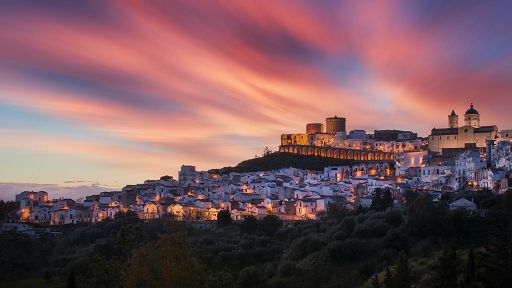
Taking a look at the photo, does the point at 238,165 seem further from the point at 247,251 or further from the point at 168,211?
the point at 247,251

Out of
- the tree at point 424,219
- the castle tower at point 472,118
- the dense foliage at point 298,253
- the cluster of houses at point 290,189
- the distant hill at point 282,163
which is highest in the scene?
the castle tower at point 472,118

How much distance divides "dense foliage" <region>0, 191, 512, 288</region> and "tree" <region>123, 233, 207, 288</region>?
1.1 inches

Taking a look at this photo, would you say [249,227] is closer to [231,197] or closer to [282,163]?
[231,197]

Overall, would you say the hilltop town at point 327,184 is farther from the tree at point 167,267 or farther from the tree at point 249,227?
the tree at point 167,267

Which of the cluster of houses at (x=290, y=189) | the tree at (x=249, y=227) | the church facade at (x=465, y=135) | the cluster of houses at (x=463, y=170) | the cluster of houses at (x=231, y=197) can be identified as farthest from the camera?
the church facade at (x=465, y=135)

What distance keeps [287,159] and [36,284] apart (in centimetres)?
8037

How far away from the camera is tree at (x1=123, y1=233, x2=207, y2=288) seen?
695 inches

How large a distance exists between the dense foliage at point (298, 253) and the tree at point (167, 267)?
0.03 m

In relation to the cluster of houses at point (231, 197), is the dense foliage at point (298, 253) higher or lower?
lower

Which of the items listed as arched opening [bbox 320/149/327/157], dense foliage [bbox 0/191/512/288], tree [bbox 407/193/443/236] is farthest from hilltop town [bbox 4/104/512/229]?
tree [bbox 407/193/443/236]

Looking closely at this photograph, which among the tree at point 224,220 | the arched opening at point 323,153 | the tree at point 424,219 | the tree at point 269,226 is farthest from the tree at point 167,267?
the arched opening at point 323,153

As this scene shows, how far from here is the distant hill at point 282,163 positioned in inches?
4469

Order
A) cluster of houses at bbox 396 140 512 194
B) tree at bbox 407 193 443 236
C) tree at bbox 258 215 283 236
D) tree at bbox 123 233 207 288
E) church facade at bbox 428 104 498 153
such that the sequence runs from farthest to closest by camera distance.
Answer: church facade at bbox 428 104 498 153
cluster of houses at bbox 396 140 512 194
tree at bbox 258 215 283 236
tree at bbox 407 193 443 236
tree at bbox 123 233 207 288

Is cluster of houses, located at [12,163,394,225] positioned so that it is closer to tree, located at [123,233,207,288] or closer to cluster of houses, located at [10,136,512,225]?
cluster of houses, located at [10,136,512,225]
